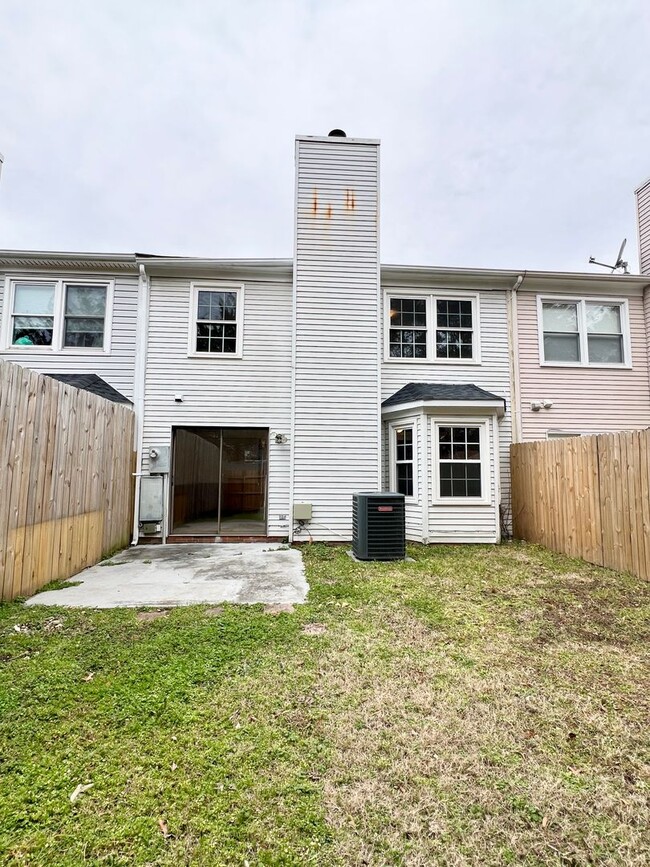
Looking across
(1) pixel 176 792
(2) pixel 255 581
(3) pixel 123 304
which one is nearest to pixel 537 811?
(1) pixel 176 792

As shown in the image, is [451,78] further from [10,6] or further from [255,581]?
[255,581]

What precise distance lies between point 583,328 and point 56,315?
38.6 feet

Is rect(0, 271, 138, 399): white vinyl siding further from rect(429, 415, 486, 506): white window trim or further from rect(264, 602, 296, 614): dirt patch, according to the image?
rect(429, 415, 486, 506): white window trim

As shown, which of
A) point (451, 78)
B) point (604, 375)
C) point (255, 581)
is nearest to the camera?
point (255, 581)

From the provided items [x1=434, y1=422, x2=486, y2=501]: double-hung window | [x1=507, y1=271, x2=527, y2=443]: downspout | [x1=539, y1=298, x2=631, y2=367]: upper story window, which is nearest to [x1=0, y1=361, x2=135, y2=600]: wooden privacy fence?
[x1=434, y1=422, x2=486, y2=501]: double-hung window

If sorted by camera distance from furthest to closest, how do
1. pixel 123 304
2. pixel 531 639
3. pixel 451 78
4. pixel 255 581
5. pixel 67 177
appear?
pixel 67 177 < pixel 451 78 < pixel 123 304 < pixel 255 581 < pixel 531 639

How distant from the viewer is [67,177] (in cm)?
1814

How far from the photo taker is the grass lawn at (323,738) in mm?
1604

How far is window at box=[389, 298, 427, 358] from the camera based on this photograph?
930cm

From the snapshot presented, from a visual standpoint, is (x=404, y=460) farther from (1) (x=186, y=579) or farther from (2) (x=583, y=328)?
(2) (x=583, y=328)

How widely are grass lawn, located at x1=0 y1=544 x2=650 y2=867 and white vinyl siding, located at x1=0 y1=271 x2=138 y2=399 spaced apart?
5.88 metres

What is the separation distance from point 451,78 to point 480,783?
15949 mm

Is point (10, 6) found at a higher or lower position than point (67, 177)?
lower

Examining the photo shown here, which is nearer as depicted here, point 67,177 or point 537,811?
point 537,811
